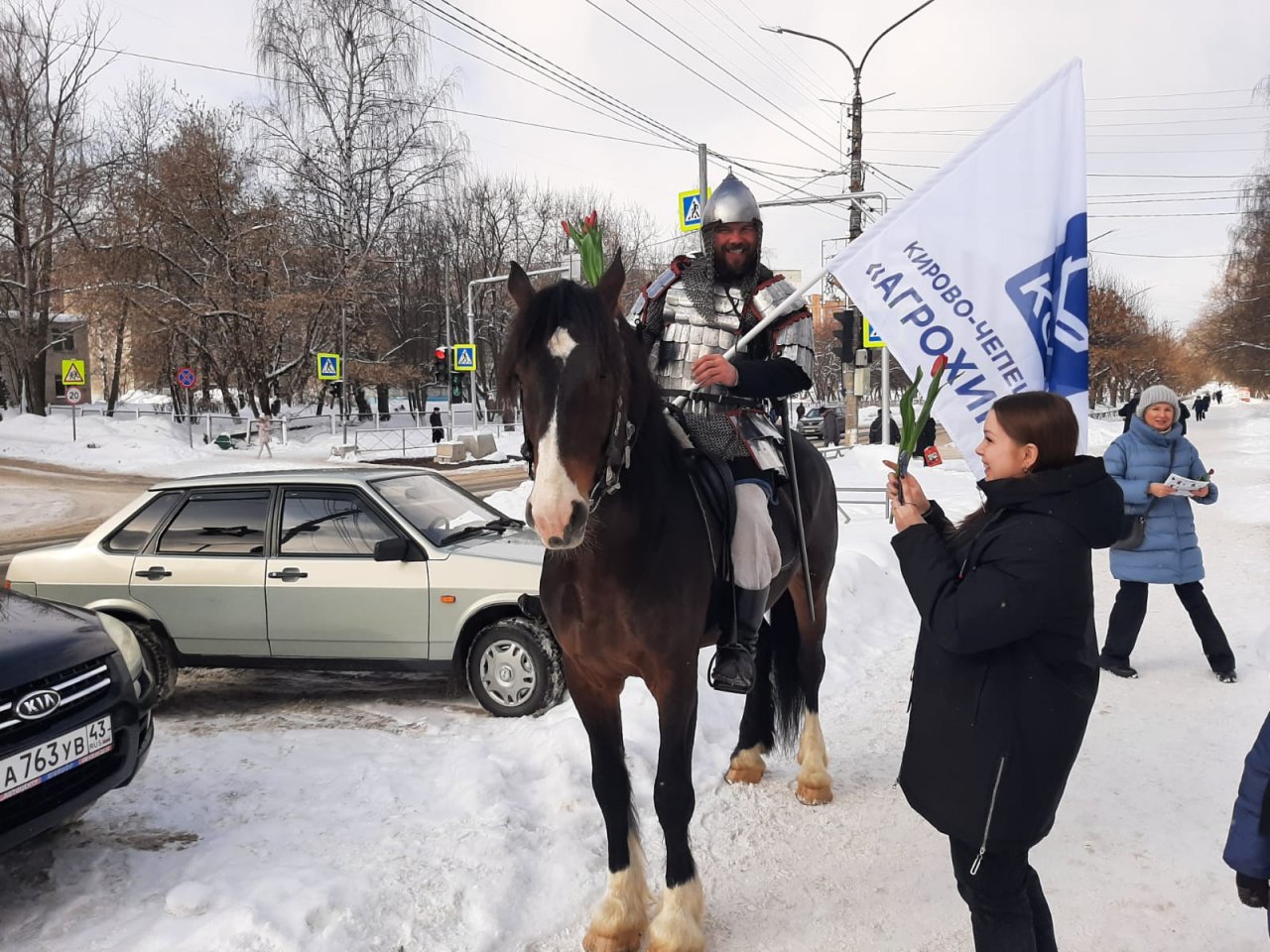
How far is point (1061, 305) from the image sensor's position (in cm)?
400

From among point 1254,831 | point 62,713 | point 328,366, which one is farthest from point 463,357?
point 1254,831

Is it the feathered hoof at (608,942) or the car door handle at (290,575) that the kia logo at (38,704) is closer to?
the feathered hoof at (608,942)

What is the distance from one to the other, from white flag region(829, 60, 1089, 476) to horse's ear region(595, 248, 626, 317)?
171cm

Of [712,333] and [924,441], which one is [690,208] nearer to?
[924,441]

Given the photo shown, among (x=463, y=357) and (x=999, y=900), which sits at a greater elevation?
(x=463, y=357)

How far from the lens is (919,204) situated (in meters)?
4.18

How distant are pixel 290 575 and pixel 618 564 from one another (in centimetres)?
345

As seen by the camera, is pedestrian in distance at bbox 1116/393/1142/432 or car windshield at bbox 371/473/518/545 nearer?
car windshield at bbox 371/473/518/545

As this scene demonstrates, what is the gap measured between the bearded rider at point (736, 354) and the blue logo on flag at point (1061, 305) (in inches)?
43.7

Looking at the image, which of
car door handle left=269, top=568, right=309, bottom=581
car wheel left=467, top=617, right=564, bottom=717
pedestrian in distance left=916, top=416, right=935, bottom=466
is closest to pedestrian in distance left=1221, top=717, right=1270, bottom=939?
pedestrian in distance left=916, top=416, right=935, bottom=466

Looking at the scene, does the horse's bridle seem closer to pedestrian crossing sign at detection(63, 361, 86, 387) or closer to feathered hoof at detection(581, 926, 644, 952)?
feathered hoof at detection(581, 926, 644, 952)

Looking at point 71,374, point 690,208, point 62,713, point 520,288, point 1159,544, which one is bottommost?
point 62,713

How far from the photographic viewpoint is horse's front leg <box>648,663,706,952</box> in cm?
300

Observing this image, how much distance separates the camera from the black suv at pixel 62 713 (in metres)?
3.08
